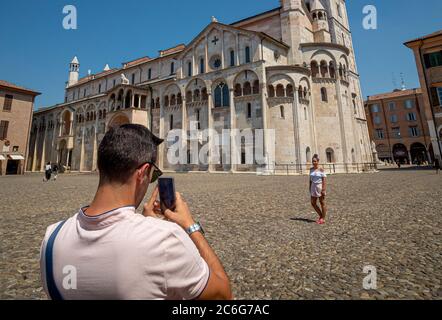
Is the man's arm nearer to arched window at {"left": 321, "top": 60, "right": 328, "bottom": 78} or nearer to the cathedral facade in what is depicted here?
the cathedral facade

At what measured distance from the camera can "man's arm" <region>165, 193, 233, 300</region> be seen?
1.18 metres

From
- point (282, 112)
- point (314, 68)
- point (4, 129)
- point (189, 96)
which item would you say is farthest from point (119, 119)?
point (314, 68)

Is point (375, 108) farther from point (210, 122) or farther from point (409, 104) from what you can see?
point (210, 122)

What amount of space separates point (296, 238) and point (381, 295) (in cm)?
201

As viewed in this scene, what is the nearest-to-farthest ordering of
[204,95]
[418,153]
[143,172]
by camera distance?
[143,172]
[204,95]
[418,153]

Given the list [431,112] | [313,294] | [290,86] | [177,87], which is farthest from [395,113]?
[313,294]

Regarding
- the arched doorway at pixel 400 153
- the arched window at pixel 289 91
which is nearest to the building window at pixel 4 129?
the arched window at pixel 289 91

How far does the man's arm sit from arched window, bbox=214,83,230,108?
92.9ft

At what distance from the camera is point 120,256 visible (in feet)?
3.33

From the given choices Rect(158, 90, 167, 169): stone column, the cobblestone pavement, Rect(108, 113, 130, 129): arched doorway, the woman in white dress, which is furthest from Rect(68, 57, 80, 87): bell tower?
the woman in white dress

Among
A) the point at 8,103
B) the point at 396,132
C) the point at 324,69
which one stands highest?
the point at 324,69

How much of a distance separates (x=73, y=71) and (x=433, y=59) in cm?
6904
